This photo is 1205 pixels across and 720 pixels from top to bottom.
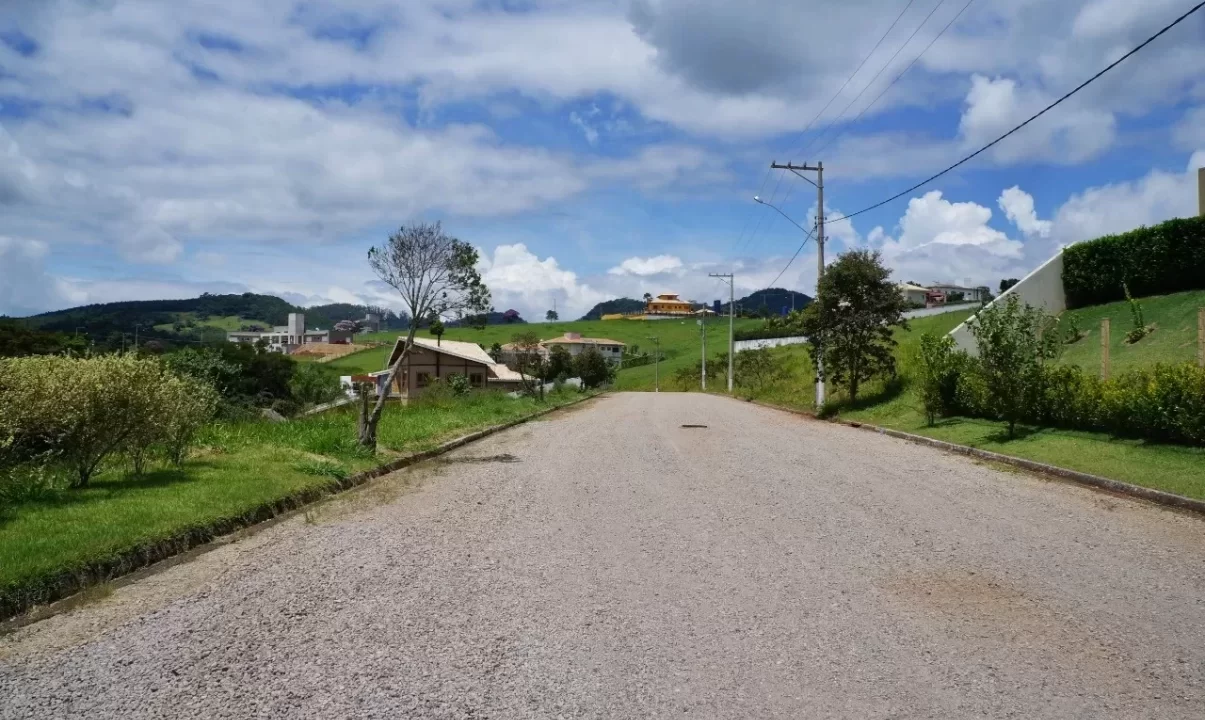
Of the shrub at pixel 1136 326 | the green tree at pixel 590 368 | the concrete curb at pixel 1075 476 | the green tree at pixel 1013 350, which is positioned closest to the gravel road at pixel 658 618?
the concrete curb at pixel 1075 476

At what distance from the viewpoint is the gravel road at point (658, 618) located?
4645mm

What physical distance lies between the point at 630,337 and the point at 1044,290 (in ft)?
359

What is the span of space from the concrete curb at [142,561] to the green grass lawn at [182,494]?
61 mm

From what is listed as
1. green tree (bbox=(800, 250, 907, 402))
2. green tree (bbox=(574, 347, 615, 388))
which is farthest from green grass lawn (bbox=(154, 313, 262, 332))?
green tree (bbox=(800, 250, 907, 402))

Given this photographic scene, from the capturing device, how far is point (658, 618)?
6.04 m

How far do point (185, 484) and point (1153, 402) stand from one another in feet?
46.0

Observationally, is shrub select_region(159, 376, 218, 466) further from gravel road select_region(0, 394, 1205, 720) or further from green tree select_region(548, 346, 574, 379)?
green tree select_region(548, 346, 574, 379)

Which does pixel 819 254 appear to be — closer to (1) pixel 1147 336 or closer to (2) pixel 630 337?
(1) pixel 1147 336

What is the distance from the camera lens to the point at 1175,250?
25.6 m

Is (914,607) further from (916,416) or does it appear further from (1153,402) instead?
(916,416)

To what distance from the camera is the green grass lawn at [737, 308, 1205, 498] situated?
12.3 meters

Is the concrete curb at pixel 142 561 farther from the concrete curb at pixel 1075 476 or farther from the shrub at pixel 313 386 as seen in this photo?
the shrub at pixel 313 386

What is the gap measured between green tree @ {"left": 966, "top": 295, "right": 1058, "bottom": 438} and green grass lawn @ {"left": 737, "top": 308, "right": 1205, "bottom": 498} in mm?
809

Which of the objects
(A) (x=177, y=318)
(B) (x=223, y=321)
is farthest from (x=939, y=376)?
(B) (x=223, y=321)
